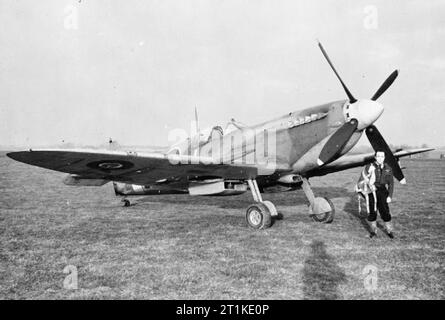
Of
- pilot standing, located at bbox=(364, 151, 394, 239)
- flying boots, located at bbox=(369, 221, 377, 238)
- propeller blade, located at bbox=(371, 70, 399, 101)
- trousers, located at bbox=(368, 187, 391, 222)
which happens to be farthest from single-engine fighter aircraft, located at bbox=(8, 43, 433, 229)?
flying boots, located at bbox=(369, 221, 377, 238)

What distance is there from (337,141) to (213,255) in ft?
10.2

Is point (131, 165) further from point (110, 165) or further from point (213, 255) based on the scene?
point (213, 255)

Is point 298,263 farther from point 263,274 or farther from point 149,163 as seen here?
point 149,163

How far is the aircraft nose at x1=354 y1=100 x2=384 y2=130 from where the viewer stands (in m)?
6.61

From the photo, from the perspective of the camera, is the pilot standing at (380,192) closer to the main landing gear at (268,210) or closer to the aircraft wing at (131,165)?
the main landing gear at (268,210)

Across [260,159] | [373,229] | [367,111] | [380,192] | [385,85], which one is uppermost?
[385,85]

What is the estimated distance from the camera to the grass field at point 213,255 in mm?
3986

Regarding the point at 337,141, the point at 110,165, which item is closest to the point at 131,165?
the point at 110,165

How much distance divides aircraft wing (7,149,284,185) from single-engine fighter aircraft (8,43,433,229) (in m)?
0.01

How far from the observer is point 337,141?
6836mm

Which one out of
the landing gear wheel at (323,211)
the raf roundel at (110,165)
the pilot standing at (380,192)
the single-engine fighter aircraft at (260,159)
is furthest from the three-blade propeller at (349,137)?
the raf roundel at (110,165)

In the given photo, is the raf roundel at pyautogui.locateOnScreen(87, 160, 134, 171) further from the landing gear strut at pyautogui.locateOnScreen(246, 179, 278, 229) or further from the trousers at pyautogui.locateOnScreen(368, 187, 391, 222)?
the trousers at pyautogui.locateOnScreen(368, 187, 391, 222)

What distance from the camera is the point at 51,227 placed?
7.71 meters
